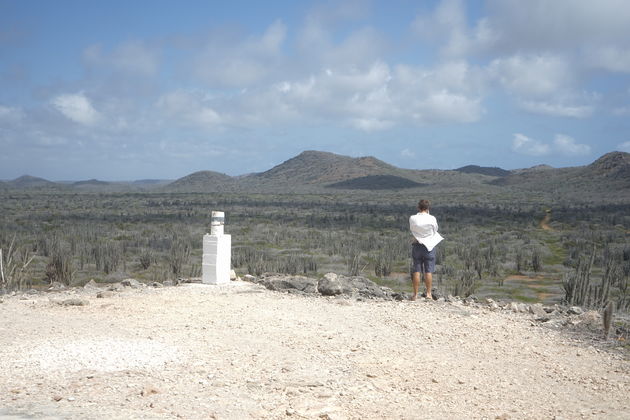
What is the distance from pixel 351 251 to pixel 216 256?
12.6 m

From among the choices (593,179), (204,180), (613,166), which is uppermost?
(613,166)

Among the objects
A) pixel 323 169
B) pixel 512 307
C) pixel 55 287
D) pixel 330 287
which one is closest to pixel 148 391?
pixel 330 287

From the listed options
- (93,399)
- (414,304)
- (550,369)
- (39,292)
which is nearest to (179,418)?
(93,399)

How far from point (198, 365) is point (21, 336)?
8.91 ft

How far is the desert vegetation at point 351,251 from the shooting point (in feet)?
53.8

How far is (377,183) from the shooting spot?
392 ft

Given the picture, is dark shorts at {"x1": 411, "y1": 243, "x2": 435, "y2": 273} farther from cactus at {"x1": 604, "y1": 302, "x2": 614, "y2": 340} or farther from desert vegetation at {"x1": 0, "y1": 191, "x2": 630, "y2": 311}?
desert vegetation at {"x1": 0, "y1": 191, "x2": 630, "y2": 311}

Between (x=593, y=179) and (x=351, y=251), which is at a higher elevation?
(x=593, y=179)

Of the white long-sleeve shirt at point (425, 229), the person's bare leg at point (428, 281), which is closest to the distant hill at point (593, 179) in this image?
the person's bare leg at point (428, 281)

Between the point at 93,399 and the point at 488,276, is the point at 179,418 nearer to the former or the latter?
the point at 93,399

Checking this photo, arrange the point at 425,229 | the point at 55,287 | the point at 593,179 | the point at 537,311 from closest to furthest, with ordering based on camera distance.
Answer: the point at 537,311 → the point at 425,229 → the point at 55,287 → the point at 593,179

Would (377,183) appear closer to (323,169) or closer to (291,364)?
(323,169)

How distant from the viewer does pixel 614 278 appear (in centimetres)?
1700

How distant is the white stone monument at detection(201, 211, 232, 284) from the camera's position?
11.8 meters
